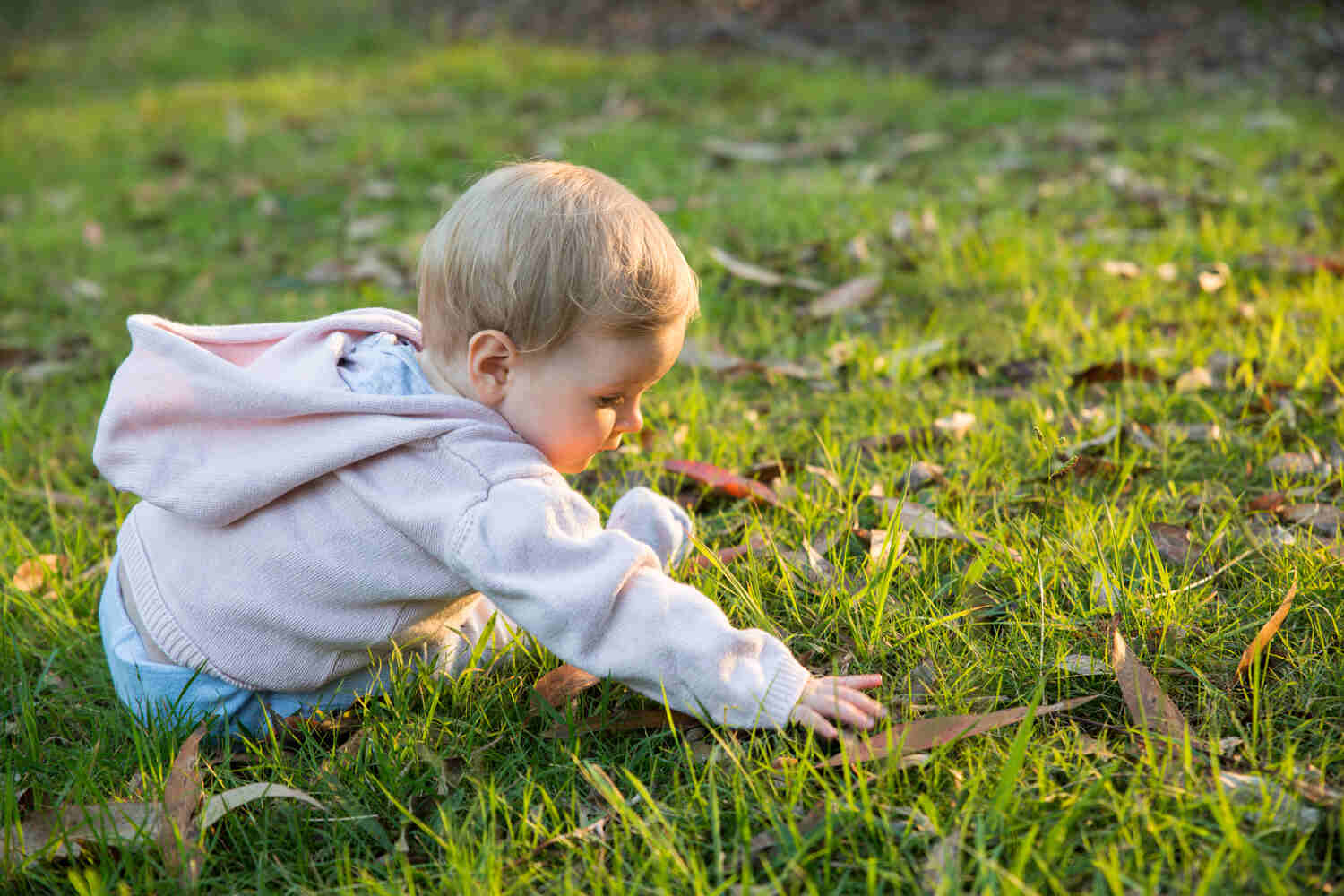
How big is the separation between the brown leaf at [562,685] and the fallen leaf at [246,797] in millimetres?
430

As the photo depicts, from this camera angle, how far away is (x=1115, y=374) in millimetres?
3258

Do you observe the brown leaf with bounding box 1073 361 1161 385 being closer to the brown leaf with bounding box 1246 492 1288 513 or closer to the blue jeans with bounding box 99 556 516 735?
the brown leaf with bounding box 1246 492 1288 513

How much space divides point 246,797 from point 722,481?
1.29m

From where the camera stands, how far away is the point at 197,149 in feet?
23.4

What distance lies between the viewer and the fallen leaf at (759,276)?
13.5ft

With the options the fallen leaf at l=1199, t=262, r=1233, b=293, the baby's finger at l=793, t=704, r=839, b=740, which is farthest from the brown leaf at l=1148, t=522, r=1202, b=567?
the fallen leaf at l=1199, t=262, r=1233, b=293

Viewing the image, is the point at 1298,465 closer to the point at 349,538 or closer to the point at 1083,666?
the point at 1083,666

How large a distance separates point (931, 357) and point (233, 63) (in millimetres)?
8470

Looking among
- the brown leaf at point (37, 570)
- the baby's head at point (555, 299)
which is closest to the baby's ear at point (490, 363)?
the baby's head at point (555, 299)

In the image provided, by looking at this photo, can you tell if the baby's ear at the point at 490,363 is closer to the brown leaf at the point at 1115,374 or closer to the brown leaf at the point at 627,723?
the brown leaf at the point at 627,723

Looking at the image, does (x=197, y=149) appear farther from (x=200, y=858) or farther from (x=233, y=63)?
(x=200, y=858)

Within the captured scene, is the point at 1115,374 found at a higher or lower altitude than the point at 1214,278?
lower

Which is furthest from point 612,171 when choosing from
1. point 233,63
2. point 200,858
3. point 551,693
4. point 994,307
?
point 233,63

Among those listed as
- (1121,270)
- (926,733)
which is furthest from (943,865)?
(1121,270)
